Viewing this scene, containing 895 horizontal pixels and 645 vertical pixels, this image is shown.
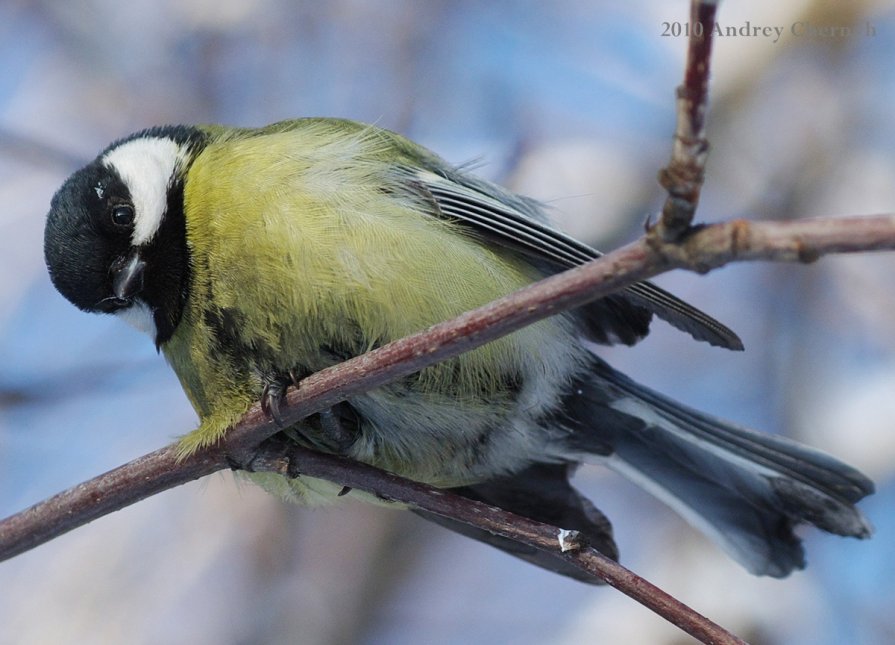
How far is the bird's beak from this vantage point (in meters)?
2.68

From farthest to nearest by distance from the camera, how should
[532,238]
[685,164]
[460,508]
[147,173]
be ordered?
[147,173] < [532,238] < [460,508] < [685,164]

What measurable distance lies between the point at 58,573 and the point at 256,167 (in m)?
3.28

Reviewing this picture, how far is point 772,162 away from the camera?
5.10m

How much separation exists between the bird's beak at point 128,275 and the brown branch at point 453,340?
56 cm

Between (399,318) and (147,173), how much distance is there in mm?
956

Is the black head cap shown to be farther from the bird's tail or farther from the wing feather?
the bird's tail

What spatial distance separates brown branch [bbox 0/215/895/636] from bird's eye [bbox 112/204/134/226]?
0.75m

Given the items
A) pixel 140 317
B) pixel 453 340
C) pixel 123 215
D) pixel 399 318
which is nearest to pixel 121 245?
pixel 123 215

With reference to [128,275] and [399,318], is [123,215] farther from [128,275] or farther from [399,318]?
[399,318]

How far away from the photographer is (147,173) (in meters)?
2.89

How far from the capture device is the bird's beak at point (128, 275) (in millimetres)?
2680

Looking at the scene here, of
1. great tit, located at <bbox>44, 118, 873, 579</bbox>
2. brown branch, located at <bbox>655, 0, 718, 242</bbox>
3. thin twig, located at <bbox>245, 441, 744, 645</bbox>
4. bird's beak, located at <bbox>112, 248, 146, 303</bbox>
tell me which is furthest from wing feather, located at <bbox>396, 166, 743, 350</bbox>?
brown branch, located at <bbox>655, 0, 718, 242</bbox>

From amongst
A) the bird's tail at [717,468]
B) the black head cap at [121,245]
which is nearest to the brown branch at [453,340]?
the black head cap at [121,245]

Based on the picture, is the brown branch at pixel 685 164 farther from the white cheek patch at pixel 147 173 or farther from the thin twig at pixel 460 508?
the white cheek patch at pixel 147 173
